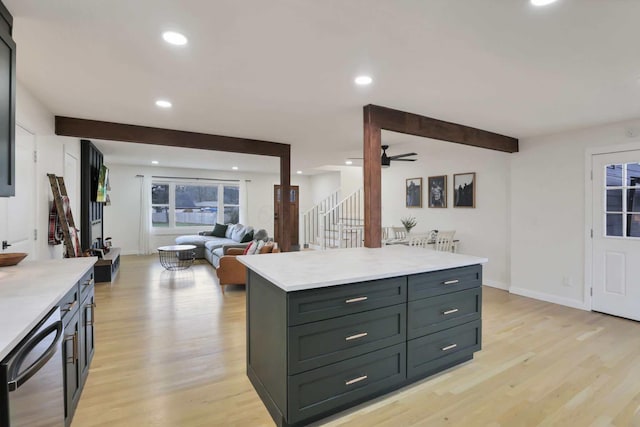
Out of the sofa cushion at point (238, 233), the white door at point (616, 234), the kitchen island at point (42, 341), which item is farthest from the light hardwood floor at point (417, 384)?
the sofa cushion at point (238, 233)

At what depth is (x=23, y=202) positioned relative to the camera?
3.01 meters

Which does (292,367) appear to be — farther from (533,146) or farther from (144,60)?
(533,146)

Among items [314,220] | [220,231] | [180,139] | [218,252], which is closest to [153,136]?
[180,139]

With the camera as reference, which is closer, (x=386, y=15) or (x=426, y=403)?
(x=386, y=15)

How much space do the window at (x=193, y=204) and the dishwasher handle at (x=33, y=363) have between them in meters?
7.92

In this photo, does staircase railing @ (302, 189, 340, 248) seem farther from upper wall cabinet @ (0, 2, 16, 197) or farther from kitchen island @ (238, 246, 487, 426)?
upper wall cabinet @ (0, 2, 16, 197)

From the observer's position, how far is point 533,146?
14.9ft

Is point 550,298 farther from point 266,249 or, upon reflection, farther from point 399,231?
point 266,249

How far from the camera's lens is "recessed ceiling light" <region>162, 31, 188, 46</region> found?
188 cm

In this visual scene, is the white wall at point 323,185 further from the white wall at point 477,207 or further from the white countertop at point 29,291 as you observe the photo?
the white countertop at point 29,291

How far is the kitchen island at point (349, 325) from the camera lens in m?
1.79

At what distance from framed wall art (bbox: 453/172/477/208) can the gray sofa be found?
3.52 m

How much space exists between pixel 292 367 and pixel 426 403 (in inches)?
40.0

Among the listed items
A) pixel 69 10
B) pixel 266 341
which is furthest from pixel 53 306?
pixel 69 10
